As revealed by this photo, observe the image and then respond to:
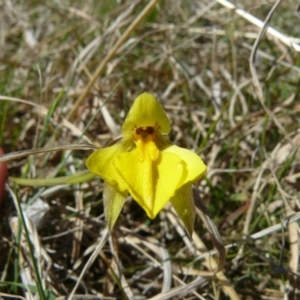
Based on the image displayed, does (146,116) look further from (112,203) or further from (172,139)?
(172,139)

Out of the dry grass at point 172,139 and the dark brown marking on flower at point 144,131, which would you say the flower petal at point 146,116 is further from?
the dry grass at point 172,139

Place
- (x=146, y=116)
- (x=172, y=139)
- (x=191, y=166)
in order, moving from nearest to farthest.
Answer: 1. (x=191, y=166)
2. (x=146, y=116)
3. (x=172, y=139)

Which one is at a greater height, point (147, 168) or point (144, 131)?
point (144, 131)

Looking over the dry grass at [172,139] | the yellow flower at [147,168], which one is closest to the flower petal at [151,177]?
the yellow flower at [147,168]

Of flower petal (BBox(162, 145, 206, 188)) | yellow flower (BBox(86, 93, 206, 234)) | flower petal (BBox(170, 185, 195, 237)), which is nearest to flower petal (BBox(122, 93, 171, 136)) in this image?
yellow flower (BBox(86, 93, 206, 234))

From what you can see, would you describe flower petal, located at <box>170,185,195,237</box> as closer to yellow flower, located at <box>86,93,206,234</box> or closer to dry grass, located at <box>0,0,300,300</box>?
yellow flower, located at <box>86,93,206,234</box>

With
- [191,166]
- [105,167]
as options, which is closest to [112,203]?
[105,167]

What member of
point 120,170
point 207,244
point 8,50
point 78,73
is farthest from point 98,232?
point 8,50
